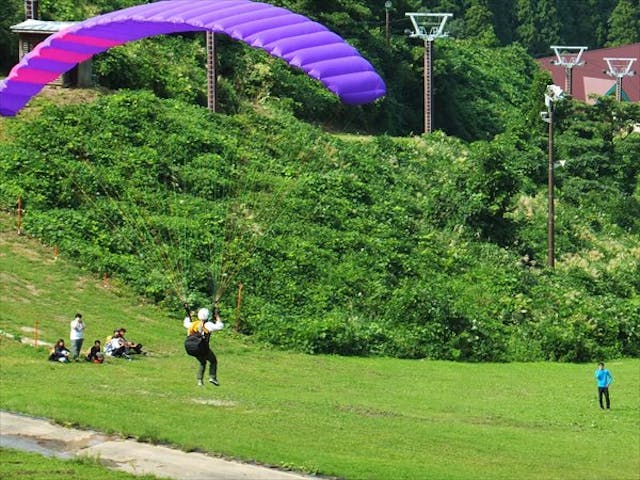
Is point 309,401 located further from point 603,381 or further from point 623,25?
point 623,25

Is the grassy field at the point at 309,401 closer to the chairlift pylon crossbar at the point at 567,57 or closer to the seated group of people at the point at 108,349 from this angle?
the seated group of people at the point at 108,349

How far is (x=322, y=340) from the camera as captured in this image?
1320 inches

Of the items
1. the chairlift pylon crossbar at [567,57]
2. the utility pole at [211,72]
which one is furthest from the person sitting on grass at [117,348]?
the chairlift pylon crossbar at [567,57]

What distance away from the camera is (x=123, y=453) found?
20281mm

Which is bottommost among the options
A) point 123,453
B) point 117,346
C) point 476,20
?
point 123,453

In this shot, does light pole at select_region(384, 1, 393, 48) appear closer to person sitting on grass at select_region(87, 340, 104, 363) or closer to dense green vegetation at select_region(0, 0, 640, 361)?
dense green vegetation at select_region(0, 0, 640, 361)

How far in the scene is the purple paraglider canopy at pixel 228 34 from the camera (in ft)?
94.1

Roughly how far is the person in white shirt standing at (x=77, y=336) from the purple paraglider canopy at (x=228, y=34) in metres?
6.60

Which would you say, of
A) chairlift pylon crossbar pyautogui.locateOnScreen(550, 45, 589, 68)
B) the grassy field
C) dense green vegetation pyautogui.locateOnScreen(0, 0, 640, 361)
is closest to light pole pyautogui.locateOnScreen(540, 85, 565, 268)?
dense green vegetation pyautogui.locateOnScreen(0, 0, 640, 361)

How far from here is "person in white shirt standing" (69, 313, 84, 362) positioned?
27.2 m

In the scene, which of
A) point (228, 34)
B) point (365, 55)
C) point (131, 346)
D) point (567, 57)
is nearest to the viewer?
point (131, 346)

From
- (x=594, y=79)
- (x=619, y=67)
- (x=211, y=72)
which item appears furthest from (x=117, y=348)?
(x=594, y=79)

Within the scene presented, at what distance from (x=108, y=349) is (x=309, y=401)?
5.04 meters

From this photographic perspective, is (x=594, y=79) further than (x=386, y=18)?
Yes
